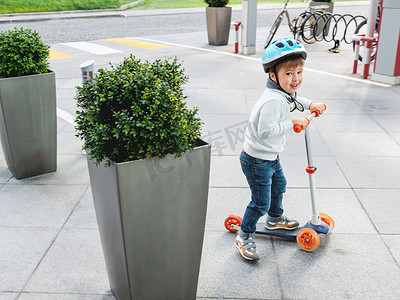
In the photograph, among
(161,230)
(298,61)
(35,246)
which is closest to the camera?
(161,230)

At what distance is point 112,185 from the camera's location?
8.42 feet

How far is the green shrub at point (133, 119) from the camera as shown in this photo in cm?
250

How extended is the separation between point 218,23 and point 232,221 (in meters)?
9.87

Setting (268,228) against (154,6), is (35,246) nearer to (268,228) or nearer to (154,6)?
(268,228)

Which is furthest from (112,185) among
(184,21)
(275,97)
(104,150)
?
(184,21)

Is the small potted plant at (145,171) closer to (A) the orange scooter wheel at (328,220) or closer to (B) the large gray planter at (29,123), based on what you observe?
(A) the orange scooter wheel at (328,220)

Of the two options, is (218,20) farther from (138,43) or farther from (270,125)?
(270,125)

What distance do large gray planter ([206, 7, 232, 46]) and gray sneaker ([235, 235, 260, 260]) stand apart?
33.3ft

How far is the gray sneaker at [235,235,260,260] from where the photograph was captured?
360 cm

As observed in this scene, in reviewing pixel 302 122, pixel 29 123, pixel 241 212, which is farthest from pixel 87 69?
pixel 302 122

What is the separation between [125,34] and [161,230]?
14603 mm

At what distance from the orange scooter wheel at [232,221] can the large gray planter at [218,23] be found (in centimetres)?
981

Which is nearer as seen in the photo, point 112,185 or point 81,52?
point 112,185

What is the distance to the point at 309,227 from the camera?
3852 mm
